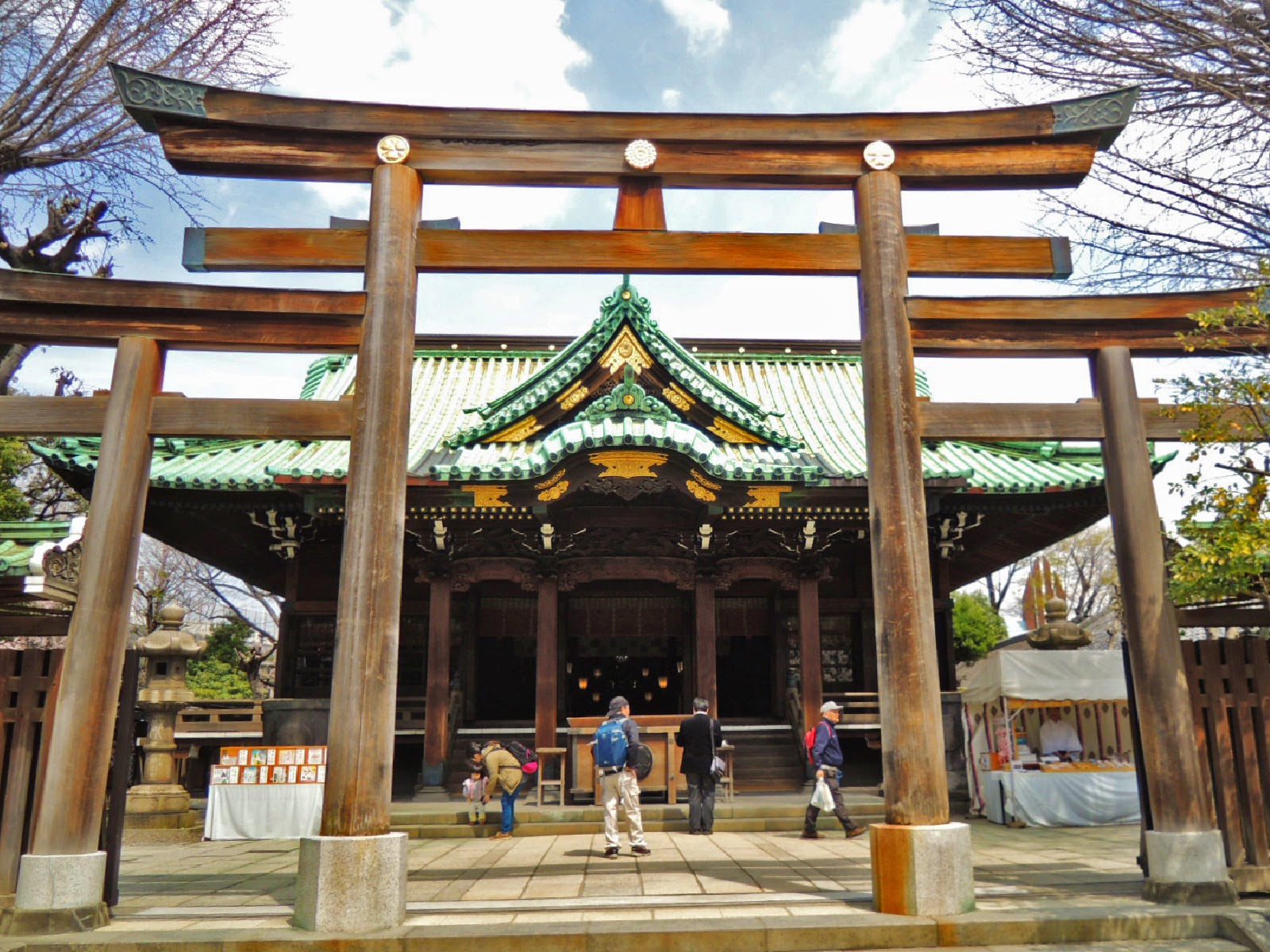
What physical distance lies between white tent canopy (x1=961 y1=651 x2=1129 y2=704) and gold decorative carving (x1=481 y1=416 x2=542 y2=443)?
8120 millimetres

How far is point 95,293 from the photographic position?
7586 millimetres

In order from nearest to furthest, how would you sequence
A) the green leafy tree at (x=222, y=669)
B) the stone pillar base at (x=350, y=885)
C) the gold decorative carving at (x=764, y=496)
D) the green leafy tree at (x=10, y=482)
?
the stone pillar base at (x=350, y=885)
the gold decorative carving at (x=764, y=496)
the green leafy tree at (x=10, y=482)
the green leafy tree at (x=222, y=669)

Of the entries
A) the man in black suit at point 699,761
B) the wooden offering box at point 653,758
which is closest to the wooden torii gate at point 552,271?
the man in black suit at point 699,761

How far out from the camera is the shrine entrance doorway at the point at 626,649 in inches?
643

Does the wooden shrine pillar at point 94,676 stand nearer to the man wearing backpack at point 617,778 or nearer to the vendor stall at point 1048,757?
the man wearing backpack at point 617,778

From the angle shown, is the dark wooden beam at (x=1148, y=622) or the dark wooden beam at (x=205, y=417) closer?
the dark wooden beam at (x=1148, y=622)

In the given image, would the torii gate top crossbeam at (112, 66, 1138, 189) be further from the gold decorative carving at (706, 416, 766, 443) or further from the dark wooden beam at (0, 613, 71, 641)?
the gold decorative carving at (706, 416, 766, 443)

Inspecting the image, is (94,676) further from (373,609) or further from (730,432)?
(730,432)

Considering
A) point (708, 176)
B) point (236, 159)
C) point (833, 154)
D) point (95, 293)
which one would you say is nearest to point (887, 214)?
point (833, 154)

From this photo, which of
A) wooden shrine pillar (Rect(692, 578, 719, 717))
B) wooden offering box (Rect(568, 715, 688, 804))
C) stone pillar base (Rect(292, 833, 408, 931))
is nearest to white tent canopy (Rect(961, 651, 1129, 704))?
wooden shrine pillar (Rect(692, 578, 719, 717))

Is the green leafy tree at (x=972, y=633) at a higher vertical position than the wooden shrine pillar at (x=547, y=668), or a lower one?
higher

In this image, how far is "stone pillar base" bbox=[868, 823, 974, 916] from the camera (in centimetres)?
650

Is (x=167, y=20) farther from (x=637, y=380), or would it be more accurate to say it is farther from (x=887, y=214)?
(x=887, y=214)

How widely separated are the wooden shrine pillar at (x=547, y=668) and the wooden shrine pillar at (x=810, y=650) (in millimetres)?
3949
